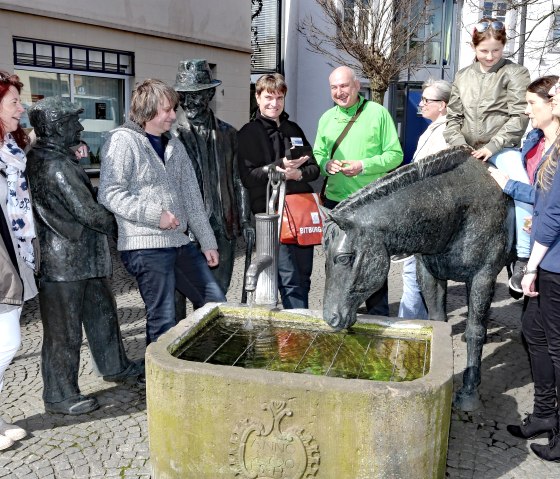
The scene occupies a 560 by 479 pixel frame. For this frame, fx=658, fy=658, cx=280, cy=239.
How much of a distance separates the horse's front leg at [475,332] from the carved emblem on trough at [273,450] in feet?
5.36

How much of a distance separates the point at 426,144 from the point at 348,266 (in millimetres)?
2427

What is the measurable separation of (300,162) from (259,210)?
594mm

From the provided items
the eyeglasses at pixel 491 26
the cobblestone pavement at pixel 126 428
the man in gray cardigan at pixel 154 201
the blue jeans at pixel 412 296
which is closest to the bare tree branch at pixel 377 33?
the blue jeans at pixel 412 296

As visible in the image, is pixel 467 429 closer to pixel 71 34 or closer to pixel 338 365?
pixel 338 365

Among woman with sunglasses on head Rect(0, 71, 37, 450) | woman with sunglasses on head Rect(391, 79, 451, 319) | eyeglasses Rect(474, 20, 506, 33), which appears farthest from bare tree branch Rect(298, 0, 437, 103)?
woman with sunglasses on head Rect(0, 71, 37, 450)

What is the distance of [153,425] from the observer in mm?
2756

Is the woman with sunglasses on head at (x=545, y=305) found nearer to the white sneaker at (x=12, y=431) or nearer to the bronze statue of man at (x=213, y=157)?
the bronze statue of man at (x=213, y=157)

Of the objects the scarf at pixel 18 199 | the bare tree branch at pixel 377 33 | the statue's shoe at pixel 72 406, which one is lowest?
the statue's shoe at pixel 72 406

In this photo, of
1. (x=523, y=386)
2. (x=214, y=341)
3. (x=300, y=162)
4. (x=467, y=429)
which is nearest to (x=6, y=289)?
(x=214, y=341)

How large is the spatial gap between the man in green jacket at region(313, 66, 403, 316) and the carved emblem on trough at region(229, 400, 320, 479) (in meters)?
2.32

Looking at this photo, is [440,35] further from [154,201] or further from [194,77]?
Answer: [154,201]

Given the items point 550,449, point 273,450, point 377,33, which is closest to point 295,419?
point 273,450

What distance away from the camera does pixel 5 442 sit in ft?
11.5

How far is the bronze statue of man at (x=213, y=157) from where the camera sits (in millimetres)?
4355
